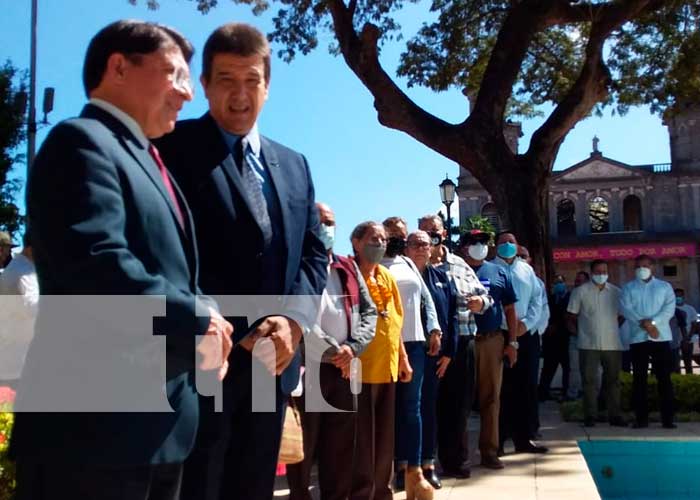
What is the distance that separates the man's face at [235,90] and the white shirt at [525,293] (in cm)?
584

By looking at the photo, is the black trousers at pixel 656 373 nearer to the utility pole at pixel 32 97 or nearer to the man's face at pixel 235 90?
the man's face at pixel 235 90


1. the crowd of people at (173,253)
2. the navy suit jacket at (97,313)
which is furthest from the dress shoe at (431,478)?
the navy suit jacket at (97,313)

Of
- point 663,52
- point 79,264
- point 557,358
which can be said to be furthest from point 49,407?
point 663,52

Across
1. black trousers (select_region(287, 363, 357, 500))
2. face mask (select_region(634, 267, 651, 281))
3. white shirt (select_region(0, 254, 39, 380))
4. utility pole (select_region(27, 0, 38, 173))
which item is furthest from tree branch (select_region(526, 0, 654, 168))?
utility pole (select_region(27, 0, 38, 173))

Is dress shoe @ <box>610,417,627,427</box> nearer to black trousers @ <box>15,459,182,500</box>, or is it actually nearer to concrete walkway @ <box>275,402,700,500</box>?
concrete walkway @ <box>275,402,700,500</box>

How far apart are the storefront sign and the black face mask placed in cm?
4767

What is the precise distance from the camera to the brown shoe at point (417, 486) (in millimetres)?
5383

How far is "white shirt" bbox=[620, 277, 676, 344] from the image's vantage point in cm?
931

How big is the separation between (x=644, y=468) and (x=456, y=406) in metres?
2.80

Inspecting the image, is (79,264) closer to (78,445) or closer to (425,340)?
(78,445)

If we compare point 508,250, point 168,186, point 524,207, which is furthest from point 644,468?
point 168,186

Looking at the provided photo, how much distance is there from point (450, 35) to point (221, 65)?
13034mm

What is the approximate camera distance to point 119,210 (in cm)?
176

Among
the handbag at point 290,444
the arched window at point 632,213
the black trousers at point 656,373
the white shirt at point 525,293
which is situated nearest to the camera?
the handbag at point 290,444
